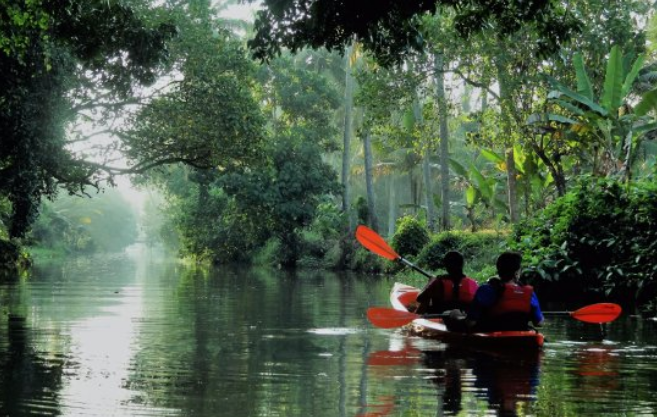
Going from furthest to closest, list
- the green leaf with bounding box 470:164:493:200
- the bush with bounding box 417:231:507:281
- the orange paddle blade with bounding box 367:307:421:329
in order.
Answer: the green leaf with bounding box 470:164:493:200, the bush with bounding box 417:231:507:281, the orange paddle blade with bounding box 367:307:421:329

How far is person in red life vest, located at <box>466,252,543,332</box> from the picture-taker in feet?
35.8

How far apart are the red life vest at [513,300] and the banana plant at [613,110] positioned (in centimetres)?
1207

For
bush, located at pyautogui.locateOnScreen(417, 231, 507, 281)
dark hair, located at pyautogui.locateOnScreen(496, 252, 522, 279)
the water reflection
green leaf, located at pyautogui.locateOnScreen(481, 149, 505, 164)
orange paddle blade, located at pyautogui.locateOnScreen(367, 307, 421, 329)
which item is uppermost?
green leaf, located at pyautogui.locateOnScreen(481, 149, 505, 164)

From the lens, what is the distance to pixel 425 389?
8.59m

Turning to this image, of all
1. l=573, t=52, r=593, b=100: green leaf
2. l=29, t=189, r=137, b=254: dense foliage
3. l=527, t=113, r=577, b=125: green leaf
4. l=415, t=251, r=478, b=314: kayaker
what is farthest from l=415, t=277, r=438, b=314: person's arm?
l=29, t=189, r=137, b=254: dense foliage

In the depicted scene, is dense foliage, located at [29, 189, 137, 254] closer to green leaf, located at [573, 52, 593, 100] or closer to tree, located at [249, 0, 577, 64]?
green leaf, located at [573, 52, 593, 100]

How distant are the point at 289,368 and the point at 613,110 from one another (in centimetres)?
1533

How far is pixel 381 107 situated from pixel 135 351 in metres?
16.6

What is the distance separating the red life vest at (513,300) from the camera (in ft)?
35.9

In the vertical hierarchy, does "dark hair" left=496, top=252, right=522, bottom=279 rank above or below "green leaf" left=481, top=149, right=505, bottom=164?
below

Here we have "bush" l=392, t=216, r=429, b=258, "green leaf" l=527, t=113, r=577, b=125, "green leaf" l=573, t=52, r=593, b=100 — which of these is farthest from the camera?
"bush" l=392, t=216, r=429, b=258

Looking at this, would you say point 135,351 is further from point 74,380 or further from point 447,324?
point 447,324

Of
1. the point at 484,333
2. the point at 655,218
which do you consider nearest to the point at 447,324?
the point at 484,333

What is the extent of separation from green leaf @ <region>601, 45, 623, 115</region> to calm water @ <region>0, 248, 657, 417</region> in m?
8.20
